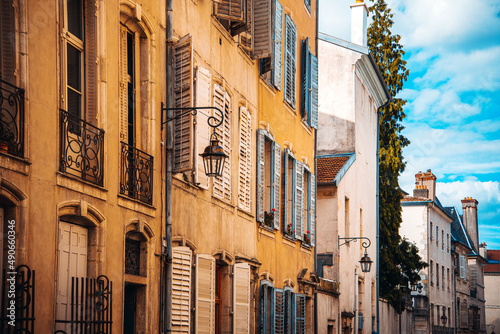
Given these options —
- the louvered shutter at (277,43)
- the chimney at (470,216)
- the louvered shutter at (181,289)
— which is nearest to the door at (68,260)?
the louvered shutter at (181,289)

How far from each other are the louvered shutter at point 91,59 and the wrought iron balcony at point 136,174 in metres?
0.87

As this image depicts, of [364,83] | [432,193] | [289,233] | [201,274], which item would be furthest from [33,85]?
[432,193]

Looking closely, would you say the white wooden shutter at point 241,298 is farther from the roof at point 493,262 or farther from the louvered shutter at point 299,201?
the roof at point 493,262

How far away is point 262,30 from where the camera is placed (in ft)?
53.4

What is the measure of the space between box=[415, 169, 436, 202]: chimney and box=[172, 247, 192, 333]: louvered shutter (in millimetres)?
42571

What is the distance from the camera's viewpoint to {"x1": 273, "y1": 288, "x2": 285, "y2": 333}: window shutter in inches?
693

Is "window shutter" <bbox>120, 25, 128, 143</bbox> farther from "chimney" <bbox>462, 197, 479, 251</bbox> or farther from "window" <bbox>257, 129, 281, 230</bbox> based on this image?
"chimney" <bbox>462, 197, 479, 251</bbox>

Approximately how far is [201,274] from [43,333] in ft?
15.7

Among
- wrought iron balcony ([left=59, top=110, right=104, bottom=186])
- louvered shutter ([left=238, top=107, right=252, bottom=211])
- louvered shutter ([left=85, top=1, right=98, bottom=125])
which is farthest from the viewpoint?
louvered shutter ([left=238, top=107, right=252, bottom=211])

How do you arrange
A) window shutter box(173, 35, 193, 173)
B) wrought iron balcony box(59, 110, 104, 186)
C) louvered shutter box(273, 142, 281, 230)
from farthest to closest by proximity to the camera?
louvered shutter box(273, 142, 281, 230), window shutter box(173, 35, 193, 173), wrought iron balcony box(59, 110, 104, 186)

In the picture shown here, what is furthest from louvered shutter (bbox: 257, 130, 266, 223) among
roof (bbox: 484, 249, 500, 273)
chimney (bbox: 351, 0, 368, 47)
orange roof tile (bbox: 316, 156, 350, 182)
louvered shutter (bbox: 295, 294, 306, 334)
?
roof (bbox: 484, 249, 500, 273)

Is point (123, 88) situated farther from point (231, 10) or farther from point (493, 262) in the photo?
point (493, 262)

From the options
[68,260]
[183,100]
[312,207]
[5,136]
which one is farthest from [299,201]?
[5,136]

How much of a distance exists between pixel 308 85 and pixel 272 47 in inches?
186
